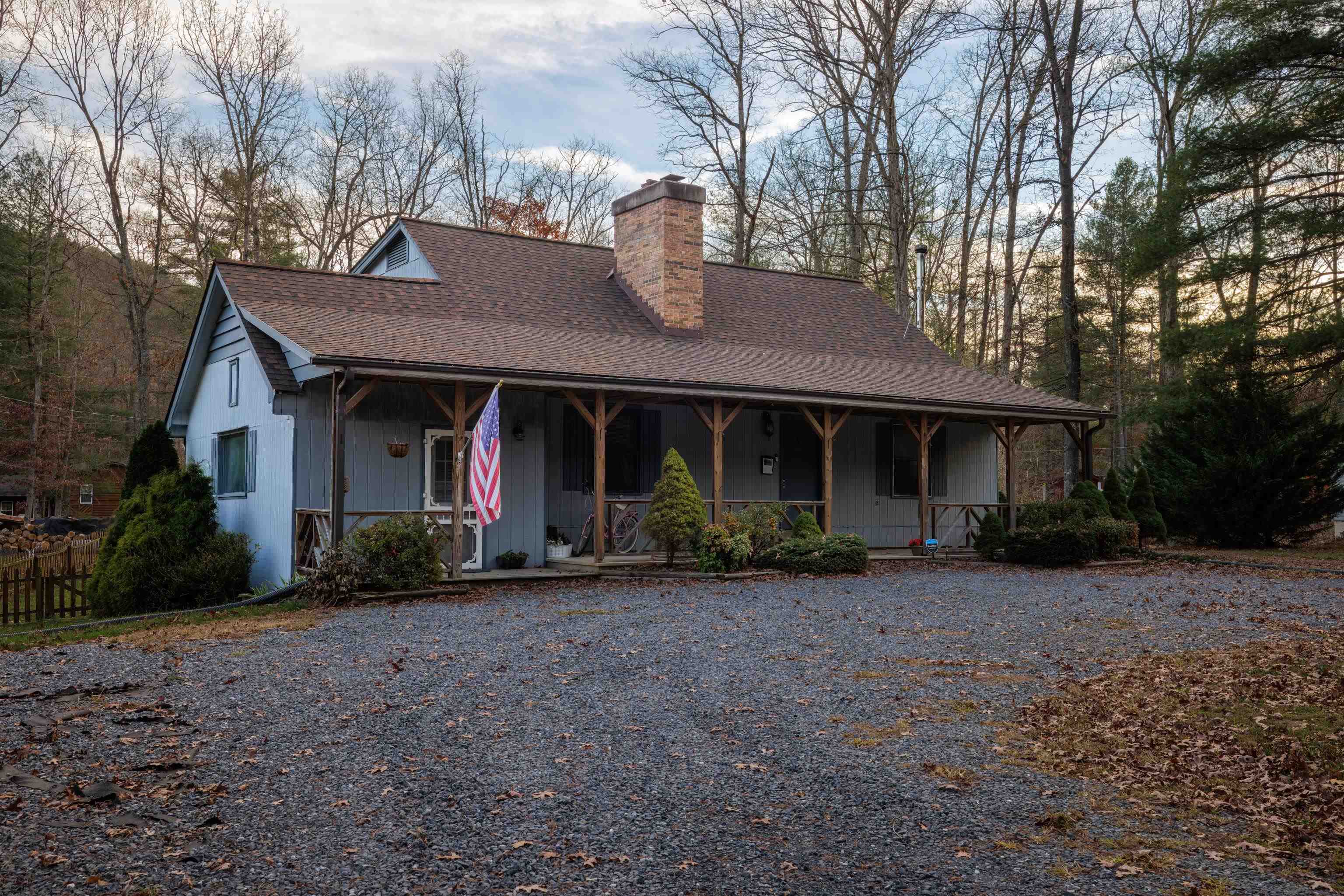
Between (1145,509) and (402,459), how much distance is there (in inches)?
544

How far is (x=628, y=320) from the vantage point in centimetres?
1753

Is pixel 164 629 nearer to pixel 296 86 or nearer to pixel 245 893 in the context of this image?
pixel 245 893

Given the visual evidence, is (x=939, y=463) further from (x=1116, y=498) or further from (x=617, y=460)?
(x=617, y=460)

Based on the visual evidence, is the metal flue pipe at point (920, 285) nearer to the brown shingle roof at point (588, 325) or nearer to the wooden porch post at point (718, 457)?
the brown shingle roof at point (588, 325)

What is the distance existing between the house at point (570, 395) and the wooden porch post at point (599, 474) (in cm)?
4

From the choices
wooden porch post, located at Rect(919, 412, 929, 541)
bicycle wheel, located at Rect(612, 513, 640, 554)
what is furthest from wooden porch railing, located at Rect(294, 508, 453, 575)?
wooden porch post, located at Rect(919, 412, 929, 541)

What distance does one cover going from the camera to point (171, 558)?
13.6 metres

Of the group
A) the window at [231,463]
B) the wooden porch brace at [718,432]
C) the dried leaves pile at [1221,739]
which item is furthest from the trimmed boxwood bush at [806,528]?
the window at [231,463]

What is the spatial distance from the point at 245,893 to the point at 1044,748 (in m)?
4.26

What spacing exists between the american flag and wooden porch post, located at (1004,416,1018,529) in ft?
31.1

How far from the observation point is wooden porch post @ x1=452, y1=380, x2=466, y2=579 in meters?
12.5

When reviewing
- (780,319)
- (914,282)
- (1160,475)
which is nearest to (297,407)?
(780,319)

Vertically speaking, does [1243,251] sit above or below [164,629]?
above

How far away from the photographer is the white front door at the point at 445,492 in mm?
13789
